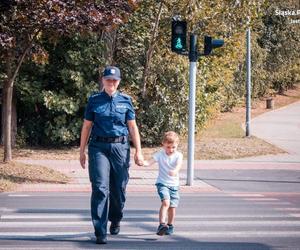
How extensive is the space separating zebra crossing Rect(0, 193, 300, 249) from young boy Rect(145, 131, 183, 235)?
0.19m

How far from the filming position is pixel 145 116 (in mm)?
20562

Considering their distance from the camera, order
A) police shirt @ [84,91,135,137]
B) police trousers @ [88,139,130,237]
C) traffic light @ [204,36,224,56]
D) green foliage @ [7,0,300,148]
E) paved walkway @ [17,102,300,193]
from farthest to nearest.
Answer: green foliage @ [7,0,300,148], traffic light @ [204,36,224,56], paved walkway @ [17,102,300,193], police shirt @ [84,91,135,137], police trousers @ [88,139,130,237]

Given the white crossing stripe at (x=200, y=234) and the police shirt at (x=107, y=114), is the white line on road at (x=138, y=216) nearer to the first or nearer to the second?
the white crossing stripe at (x=200, y=234)

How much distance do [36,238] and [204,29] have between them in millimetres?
14286

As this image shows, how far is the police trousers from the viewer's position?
707 cm

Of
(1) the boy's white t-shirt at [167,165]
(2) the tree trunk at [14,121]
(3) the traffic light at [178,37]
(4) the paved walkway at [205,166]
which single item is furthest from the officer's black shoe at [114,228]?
(2) the tree trunk at [14,121]

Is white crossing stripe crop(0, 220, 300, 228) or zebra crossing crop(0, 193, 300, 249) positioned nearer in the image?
zebra crossing crop(0, 193, 300, 249)

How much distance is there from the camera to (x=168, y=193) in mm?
7766

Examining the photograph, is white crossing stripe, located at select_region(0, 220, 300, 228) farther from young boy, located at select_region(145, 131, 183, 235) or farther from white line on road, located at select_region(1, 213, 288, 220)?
young boy, located at select_region(145, 131, 183, 235)

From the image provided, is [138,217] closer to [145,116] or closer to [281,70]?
[145,116]

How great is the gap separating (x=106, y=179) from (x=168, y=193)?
0.96m

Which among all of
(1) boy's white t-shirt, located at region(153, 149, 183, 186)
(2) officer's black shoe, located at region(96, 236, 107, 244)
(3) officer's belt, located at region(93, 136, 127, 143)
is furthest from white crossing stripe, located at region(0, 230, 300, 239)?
(3) officer's belt, located at region(93, 136, 127, 143)

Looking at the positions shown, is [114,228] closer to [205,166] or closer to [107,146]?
[107,146]

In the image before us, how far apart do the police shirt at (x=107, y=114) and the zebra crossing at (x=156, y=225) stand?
125 cm
